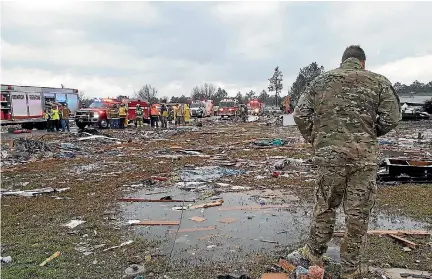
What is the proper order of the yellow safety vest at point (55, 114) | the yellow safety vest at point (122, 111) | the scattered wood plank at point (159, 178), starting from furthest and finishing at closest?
the yellow safety vest at point (122, 111)
the yellow safety vest at point (55, 114)
the scattered wood plank at point (159, 178)

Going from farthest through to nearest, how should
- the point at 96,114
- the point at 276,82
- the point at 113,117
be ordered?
the point at 276,82
the point at 113,117
the point at 96,114

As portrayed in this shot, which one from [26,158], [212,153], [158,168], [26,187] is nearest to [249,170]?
[158,168]

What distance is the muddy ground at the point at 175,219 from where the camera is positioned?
4.09 meters

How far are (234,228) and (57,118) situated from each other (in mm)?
20732

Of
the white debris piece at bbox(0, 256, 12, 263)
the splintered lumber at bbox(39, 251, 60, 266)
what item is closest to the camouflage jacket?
the splintered lumber at bbox(39, 251, 60, 266)

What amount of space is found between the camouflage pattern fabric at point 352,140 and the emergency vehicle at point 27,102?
2450 cm

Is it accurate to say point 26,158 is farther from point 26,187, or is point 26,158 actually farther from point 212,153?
point 212,153

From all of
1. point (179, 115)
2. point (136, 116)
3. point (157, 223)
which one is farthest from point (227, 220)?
point (179, 115)

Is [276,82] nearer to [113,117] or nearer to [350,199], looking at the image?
[113,117]

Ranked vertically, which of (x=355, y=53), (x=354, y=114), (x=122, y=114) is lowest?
(x=122, y=114)

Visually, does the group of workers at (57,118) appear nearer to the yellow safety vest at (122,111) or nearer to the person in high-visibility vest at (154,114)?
the yellow safety vest at (122,111)

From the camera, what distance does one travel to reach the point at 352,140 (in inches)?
134

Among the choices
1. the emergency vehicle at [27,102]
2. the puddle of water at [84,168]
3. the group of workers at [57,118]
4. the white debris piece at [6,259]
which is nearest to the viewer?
the white debris piece at [6,259]

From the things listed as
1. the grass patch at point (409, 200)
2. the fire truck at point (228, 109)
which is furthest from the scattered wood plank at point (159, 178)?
the fire truck at point (228, 109)
